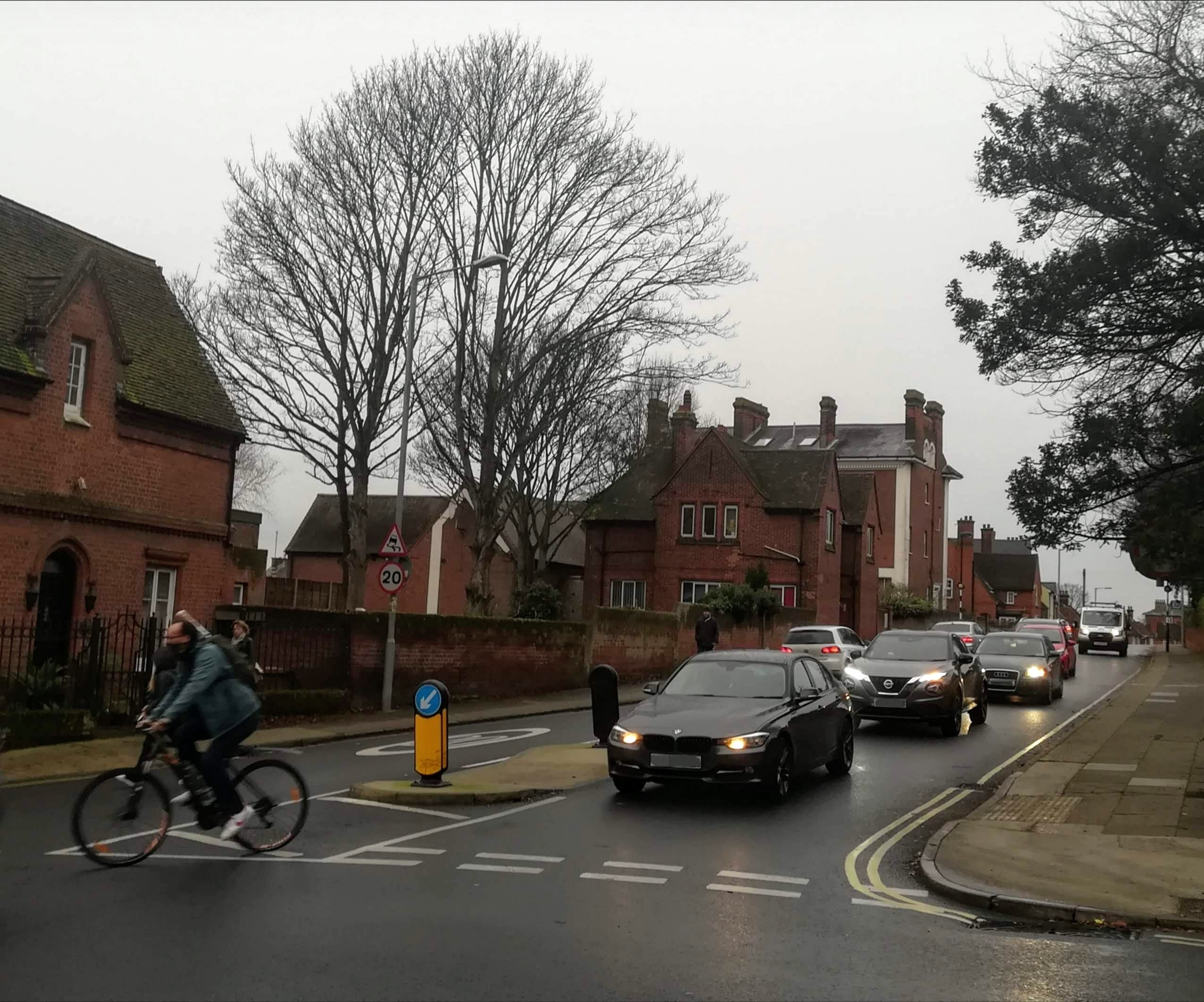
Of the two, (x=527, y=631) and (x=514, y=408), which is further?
(x=514, y=408)

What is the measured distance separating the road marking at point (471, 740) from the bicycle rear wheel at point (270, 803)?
6761 millimetres

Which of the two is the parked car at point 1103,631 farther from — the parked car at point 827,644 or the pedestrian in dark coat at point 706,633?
the pedestrian in dark coat at point 706,633

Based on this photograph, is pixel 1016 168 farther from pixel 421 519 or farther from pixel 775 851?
pixel 421 519

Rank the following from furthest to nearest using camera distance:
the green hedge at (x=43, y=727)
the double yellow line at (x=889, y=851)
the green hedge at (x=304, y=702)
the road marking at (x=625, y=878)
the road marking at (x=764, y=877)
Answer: the green hedge at (x=304, y=702), the green hedge at (x=43, y=727), the road marking at (x=764, y=877), the road marking at (x=625, y=878), the double yellow line at (x=889, y=851)

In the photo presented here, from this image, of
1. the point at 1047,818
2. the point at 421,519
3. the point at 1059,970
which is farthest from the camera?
the point at 421,519

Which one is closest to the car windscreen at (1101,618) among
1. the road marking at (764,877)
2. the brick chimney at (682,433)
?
the brick chimney at (682,433)

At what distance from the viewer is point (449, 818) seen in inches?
445

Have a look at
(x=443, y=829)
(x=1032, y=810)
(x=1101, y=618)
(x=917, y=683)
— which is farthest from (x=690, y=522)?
(x=443, y=829)

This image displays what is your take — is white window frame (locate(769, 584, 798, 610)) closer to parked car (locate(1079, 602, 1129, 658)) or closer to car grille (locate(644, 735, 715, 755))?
parked car (locate(1079, 602, 1129, 658))

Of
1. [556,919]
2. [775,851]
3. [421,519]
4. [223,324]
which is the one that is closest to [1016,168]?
[775,851]

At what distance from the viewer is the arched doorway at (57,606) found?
21172 mm

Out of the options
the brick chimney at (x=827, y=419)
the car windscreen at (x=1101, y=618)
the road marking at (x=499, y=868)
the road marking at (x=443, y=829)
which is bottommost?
the road marking at (x=443, y=829)

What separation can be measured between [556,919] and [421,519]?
4627 centimetres

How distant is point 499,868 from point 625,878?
3.14ft
